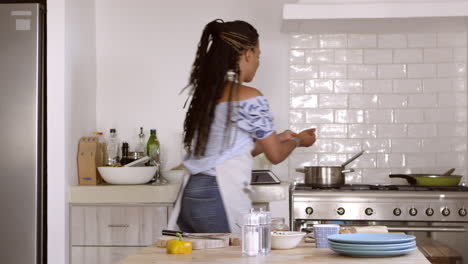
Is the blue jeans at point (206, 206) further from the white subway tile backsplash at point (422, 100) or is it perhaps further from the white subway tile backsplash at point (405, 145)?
the white subway tile backsplash at point (422, 100)

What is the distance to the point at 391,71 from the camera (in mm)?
4441

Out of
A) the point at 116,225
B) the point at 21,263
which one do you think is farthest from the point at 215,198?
the point at 21,263

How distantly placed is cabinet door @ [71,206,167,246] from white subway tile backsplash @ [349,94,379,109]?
1.51 metres

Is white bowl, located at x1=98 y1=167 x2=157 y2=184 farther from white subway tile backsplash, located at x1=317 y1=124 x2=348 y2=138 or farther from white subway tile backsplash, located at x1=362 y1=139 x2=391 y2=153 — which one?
white subway tile backsplash, located at x1=362 y1=139 x2=391 y2=153

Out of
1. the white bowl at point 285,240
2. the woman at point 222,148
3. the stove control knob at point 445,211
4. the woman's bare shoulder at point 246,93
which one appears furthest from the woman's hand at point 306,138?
the stove control knob at point 445,211

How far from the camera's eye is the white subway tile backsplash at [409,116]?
442cm

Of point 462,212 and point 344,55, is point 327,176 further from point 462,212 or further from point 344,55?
point 344,55

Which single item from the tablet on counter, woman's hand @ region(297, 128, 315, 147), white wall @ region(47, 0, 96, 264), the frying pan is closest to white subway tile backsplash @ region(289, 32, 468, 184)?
Result: the frying pan

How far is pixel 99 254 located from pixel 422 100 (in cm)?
233

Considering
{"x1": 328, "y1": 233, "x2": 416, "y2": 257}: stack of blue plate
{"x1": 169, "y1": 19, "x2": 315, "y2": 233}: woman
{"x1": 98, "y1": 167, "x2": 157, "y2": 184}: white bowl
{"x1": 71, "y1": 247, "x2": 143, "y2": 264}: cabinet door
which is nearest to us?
{"x1": 328, "y1": 233, "x2": 416, "y2": 257}: stack of blue plate

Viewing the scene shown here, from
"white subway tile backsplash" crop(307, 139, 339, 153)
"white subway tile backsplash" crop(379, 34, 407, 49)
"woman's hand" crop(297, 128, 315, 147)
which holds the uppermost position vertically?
"white subway tile backsplash" crop(379, 34, 407, 49)

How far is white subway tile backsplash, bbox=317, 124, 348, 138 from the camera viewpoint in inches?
175

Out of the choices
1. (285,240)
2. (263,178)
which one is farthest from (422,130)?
(285,240)

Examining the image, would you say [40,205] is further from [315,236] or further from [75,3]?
[315,236]
